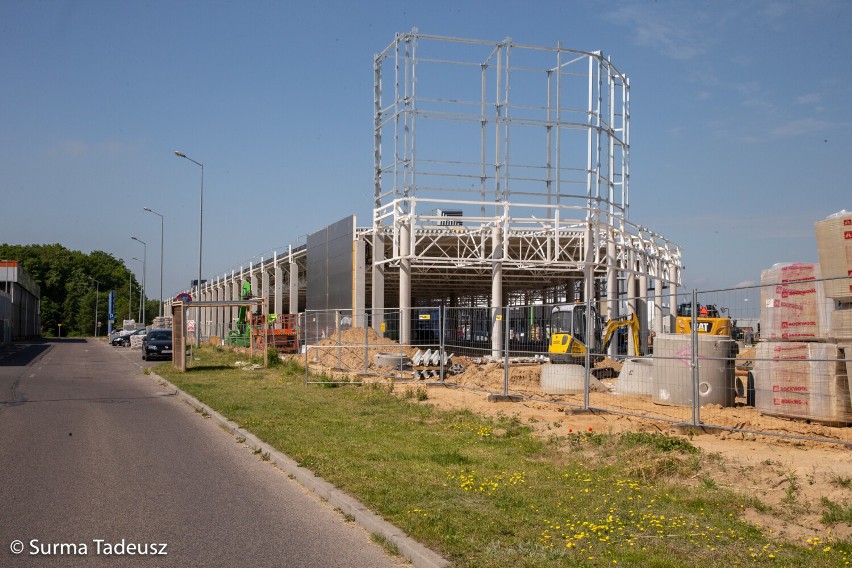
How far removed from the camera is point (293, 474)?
10.2 meters

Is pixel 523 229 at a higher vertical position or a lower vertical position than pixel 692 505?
higher

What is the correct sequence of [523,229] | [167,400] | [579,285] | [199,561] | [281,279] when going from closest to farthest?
[199,561] < [167,400] < [523,229] < [579,285] < [281,279]

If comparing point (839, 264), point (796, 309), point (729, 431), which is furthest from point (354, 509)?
point (796, 309)

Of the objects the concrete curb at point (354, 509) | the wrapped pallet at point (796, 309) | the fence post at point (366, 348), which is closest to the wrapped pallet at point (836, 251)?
the wrapped pallet at point (796, 309)

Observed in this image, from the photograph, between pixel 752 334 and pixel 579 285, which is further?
pixel 579 285

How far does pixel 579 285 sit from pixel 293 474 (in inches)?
1759

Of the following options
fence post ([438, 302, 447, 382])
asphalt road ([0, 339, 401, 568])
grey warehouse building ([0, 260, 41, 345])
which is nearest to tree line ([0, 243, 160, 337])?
grey warehouse building ([0, 260, 41, 345])

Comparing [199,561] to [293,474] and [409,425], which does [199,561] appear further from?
[409,425]

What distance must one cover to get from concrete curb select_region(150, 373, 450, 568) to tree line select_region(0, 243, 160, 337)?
439ft

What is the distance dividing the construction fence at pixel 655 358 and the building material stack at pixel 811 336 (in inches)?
0.7

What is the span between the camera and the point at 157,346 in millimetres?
43344

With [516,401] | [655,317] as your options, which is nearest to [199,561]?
[516,401]

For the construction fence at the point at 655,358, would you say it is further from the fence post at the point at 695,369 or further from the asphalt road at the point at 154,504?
the asphalt road at the point at 154,504

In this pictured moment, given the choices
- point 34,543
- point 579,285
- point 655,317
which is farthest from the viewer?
point 579,285
